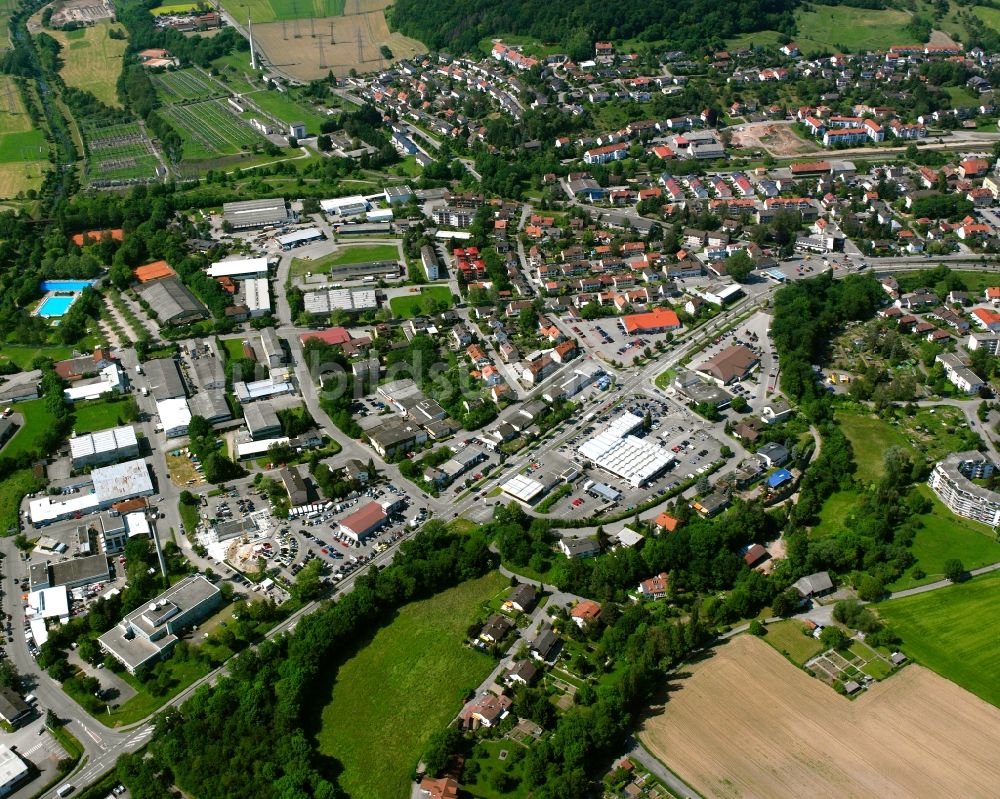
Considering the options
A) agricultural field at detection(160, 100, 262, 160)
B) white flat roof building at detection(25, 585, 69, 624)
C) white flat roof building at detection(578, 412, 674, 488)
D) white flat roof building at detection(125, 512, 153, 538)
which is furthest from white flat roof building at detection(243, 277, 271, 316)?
agricultural field at detection(160, 100, 262, 160)

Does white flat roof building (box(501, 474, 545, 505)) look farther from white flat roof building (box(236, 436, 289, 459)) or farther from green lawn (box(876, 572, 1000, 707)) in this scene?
green lawn (box(876, 572, 1000, 707))

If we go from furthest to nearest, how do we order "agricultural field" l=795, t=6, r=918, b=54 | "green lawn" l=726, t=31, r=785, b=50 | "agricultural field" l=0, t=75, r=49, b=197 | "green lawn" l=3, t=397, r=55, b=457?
1. "agricultural field" l=795, t=6, r=918, b=54
2. "green lawn" l=726, t=31, r=785, b=50
3. "agricultural field" l=0, t=75, r=49, b=197
4. "green lawn" l=3, t=397, r=55, b=457

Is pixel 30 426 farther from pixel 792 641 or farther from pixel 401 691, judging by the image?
pixel 792 641

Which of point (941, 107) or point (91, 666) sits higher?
point (941, 107)

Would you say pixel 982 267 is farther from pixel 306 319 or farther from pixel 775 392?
pixel 306 319

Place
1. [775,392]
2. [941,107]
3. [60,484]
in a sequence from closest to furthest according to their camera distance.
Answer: [60,484], [775,392], [941,107]

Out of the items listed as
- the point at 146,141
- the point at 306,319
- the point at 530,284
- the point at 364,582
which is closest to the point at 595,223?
the point at 530,284
